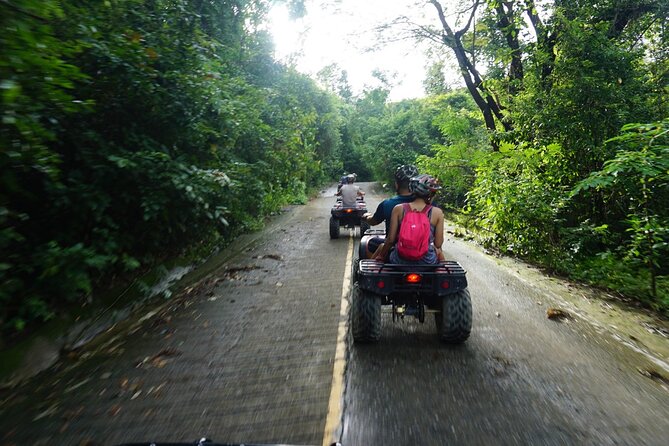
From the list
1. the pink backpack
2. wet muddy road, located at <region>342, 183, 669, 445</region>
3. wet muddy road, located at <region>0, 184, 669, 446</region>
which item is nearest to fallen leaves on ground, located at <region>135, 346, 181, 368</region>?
wet muddy road, located at <region>0, 184, 669, 446</region>

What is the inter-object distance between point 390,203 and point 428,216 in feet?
2.69

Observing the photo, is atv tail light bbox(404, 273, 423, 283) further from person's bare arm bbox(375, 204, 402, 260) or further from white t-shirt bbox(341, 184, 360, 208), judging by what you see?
white t-shirt bbox(341, 184, 360, 208)

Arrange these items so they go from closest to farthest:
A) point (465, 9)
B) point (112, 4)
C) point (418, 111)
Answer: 1. point (112, 4)
2. point (465, 9)
3. point (418, 111)

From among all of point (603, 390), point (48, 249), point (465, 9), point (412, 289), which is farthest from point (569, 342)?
point (465, 9)

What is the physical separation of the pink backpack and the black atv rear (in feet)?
0.65

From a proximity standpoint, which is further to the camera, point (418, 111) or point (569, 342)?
point (418, 111)

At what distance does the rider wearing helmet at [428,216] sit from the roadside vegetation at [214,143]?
275 centimetres

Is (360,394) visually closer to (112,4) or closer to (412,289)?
(412,289)

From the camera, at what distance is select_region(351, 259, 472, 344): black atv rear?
4.19 m

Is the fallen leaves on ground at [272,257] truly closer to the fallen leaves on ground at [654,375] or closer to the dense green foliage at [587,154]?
the dense green foliage at [587,154]

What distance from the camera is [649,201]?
21.9 feet

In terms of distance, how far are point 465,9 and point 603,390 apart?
1331 cm

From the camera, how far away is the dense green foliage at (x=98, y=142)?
10.5 feet

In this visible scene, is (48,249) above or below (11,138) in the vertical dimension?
below
